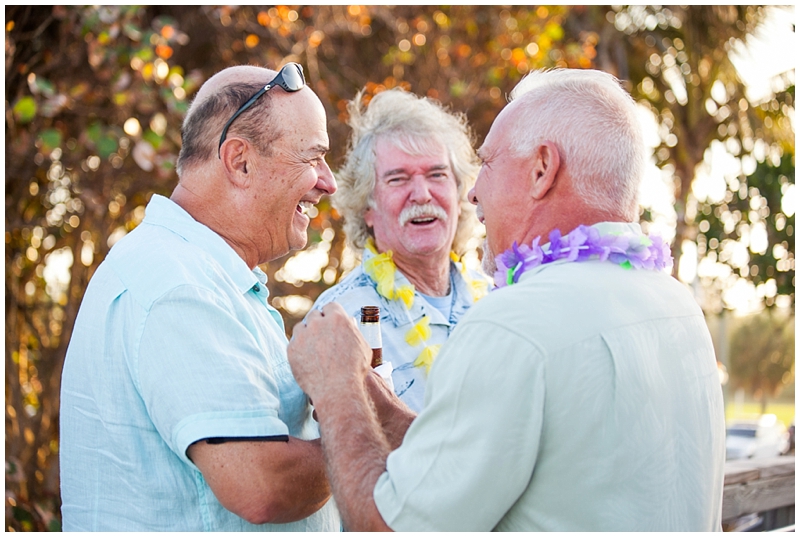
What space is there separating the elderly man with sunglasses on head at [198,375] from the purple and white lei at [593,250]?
697mm

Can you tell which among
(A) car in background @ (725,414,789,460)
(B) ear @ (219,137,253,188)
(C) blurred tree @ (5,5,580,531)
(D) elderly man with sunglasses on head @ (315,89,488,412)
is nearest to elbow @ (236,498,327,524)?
(B) ear @ (219,137,253,188)

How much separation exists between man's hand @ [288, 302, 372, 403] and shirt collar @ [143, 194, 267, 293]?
0.24m

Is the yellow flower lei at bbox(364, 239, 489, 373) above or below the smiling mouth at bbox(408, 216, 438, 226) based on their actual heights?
below

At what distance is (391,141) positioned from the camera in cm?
345

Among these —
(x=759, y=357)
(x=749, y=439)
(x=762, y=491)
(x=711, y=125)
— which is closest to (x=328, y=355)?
(x=762, y=491)

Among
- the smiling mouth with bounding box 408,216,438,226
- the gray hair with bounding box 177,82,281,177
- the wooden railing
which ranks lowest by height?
the wooden railing

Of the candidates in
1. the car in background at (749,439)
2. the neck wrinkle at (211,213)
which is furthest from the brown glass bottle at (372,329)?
the car in background at (749,439)

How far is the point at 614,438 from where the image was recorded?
149cm

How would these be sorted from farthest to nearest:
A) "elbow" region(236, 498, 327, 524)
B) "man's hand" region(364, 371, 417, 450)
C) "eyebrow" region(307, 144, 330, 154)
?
"eyebrow" region(307, 144, 330, 154) < "man's hand" region(364, 371, 417, 450) < "elbow" region(236, 498, 327, 524)

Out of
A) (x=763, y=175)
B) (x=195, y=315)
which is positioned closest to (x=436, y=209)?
(x=195, y=315)

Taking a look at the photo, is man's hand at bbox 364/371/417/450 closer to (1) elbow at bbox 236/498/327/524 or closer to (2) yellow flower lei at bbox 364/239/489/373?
(1) elbow at bbox 236/498/327/524

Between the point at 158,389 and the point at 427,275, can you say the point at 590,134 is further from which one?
the point at 427,275

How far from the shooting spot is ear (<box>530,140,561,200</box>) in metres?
1.76

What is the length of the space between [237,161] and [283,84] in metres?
0.27
